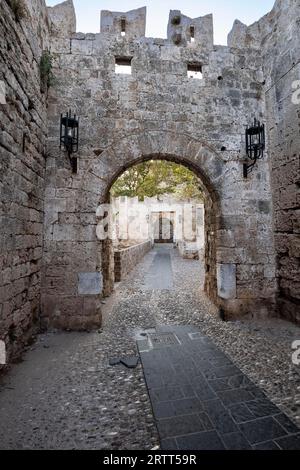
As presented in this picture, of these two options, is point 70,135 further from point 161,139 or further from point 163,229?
point 163,229

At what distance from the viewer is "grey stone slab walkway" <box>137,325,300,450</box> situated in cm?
187

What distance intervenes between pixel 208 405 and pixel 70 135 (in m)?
4.15

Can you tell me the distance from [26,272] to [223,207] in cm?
344

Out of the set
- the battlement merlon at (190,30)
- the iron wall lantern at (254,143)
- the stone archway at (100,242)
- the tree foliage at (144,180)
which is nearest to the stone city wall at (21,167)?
the stone archway at (100,242)

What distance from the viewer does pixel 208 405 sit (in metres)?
2.30

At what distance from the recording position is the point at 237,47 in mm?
4816

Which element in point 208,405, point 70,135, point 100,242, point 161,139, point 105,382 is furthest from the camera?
point 161,139

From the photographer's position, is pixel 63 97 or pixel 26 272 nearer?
pixel 26 272

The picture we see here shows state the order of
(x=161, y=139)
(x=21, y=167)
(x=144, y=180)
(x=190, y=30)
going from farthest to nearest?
(x=144, y=180) → (x=190, y=30) → (x=161, y=139) → (x=21, y=167)

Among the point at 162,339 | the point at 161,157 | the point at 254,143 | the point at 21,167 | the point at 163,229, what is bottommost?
→ the point at 162,339

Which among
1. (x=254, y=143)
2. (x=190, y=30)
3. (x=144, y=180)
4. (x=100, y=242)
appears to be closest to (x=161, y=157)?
(x=254, y=143)

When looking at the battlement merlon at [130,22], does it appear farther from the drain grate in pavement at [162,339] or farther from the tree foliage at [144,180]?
the tree foliage at [144,180]

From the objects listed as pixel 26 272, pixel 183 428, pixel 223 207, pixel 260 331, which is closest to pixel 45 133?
pixel 26 272

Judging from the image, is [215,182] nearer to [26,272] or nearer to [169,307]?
[169,307]
